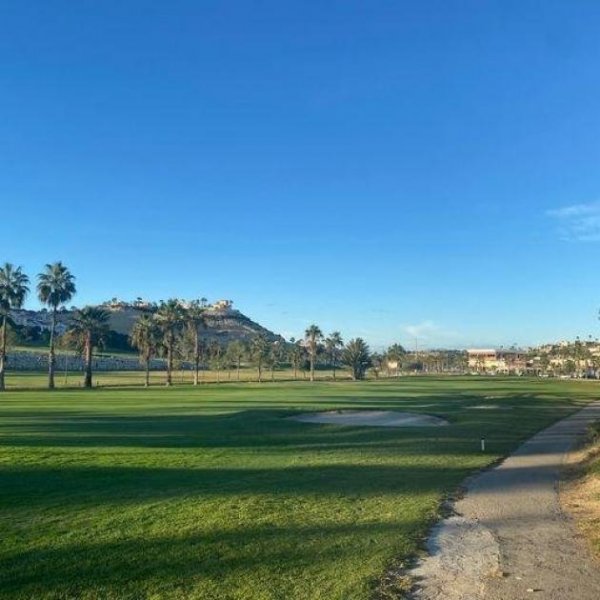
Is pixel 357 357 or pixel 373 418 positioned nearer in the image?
pixel 373 418

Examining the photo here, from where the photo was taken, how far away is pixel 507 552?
10.5m

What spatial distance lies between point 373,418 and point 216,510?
102 ft

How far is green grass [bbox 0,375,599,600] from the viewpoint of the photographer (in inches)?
353

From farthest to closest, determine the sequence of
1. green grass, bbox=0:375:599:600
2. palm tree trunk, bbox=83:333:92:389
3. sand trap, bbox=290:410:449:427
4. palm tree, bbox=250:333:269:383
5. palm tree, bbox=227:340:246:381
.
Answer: palm tree, bbox=227:340:246:381
palm tree, bbox=250:333:269:383
palm tree trunk, bbox=83:333:92:389
sand trap, bbox=290:410:449:427
green grass, bbox=0:375:599:600

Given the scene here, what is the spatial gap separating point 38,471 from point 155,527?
26.1ft

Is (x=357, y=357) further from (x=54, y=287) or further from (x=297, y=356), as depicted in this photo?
(x=54, y=287)

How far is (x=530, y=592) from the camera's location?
8.57 meters

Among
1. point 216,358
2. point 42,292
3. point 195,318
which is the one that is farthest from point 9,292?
point 216,358

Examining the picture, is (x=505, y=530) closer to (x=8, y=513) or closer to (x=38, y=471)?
(x=8, y=513)

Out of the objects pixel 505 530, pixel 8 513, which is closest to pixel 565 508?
pixel 505 530

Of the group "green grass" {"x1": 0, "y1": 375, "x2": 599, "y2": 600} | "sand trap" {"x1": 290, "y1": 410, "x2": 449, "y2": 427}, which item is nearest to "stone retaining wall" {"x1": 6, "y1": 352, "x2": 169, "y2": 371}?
"sand trap" {"x1": 290, "y1": 410, "x2": 449, "y2": 427}

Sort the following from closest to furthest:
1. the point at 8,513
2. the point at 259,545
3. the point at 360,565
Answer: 1. the point at 360,565
2. the point at 259,545
3. the point at 8,513

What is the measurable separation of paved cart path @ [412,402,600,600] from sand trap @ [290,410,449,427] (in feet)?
73.2

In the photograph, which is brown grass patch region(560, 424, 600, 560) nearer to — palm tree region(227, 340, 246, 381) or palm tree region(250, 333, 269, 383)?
palm tree region(250, 333, 269, 383)
